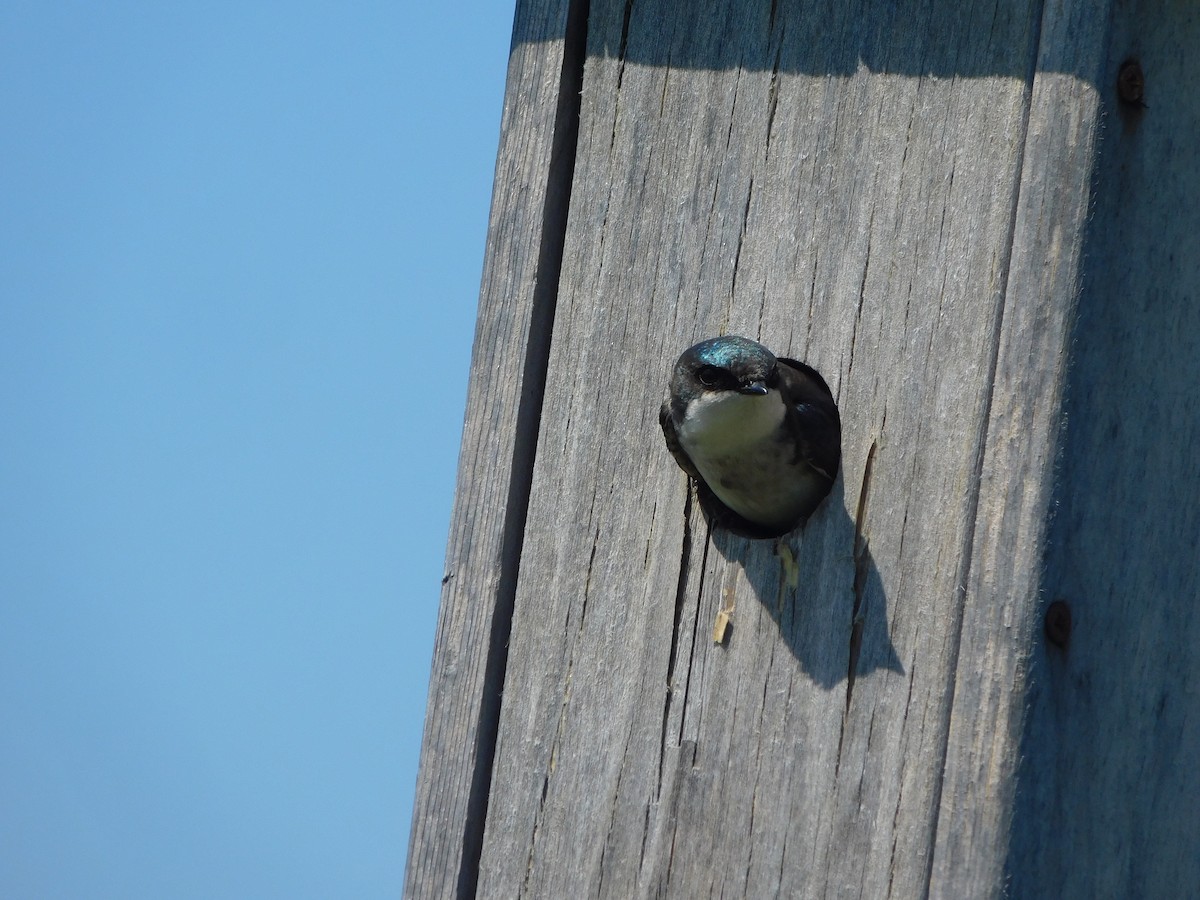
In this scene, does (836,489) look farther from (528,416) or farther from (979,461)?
(528,416)

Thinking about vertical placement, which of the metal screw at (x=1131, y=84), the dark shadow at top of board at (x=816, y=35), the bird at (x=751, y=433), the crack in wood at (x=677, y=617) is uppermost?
the dark shadow at top of board at (x=816, y=35)

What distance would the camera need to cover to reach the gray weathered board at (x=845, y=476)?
2219 millimetres

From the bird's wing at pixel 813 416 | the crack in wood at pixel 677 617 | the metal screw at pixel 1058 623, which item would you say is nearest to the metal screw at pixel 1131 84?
the bird's wing at pixel 813 416

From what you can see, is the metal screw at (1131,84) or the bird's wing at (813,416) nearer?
the metal screw at (1131,84)

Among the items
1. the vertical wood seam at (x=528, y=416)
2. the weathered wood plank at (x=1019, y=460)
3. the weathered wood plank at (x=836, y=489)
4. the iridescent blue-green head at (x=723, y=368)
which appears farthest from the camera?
the vertical wood seam at (x=528, y=416)

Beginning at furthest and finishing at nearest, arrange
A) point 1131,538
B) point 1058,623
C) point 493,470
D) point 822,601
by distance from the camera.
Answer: point 493,470 → point 822,601 → point 1131,538 → point 1058,623

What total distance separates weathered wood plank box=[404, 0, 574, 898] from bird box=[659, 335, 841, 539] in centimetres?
29

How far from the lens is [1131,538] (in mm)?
2305

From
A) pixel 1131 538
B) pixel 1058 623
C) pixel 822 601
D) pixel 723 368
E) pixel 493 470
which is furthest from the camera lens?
pixel 493 470

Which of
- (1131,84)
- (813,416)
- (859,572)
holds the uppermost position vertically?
(1131,84)

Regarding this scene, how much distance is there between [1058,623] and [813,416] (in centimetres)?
55

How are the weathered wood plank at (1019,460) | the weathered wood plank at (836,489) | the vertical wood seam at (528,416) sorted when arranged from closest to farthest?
the weathered wood plank at (1019,460)
the weathered wood plank at (836,489)
the vertical wood seam at (528,416)

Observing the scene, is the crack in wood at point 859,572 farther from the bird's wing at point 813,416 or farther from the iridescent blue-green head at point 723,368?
the iridescent blue-green head at point 723,368

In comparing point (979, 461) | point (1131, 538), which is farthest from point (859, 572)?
point (1131, 538)
